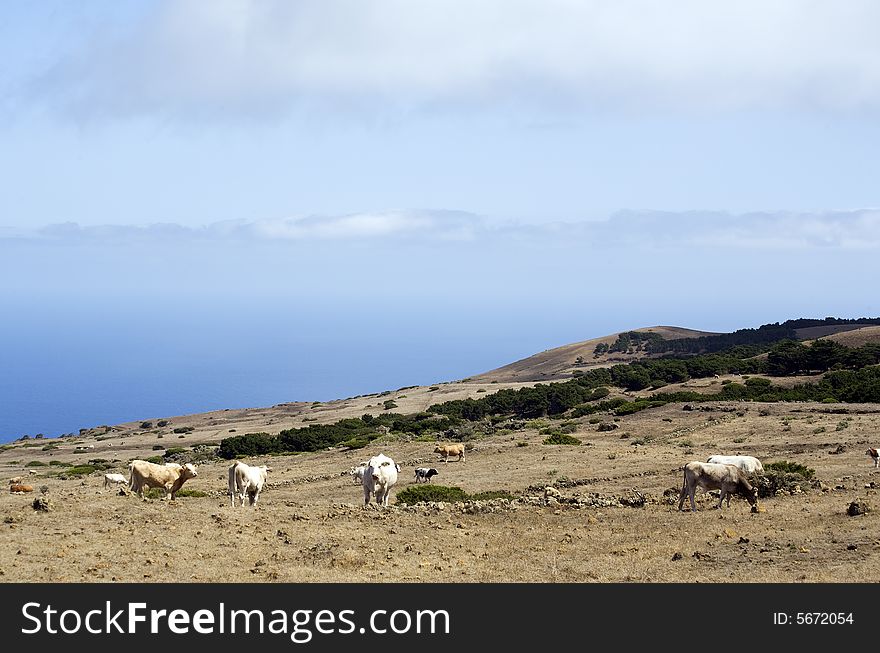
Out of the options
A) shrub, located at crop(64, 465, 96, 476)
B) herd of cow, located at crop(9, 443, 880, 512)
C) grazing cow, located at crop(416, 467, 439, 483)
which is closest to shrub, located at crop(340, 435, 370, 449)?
shrub, located at crop(64, 465, 96, 476)

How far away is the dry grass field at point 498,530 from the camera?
575 inches

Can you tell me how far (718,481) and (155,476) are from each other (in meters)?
15.6

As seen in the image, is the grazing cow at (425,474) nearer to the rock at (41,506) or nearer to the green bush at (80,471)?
the rock at (41,506)

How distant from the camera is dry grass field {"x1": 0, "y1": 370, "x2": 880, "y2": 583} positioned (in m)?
14.6

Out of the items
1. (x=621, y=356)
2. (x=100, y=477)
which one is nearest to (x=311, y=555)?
(x=100, y=477)

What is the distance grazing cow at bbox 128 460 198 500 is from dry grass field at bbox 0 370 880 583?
0.79 meters

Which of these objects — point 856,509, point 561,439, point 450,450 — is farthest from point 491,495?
point 561,439

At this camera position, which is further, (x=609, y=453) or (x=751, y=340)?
(x=751, y=340)

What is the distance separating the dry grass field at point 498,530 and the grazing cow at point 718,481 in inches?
16.7

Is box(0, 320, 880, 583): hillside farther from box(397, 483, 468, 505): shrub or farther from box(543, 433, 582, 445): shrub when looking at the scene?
box(543, 433, 582, 445): shrub

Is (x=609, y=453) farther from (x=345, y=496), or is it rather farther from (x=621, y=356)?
(x=621, y=356)

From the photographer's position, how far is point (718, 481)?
20422 mm
